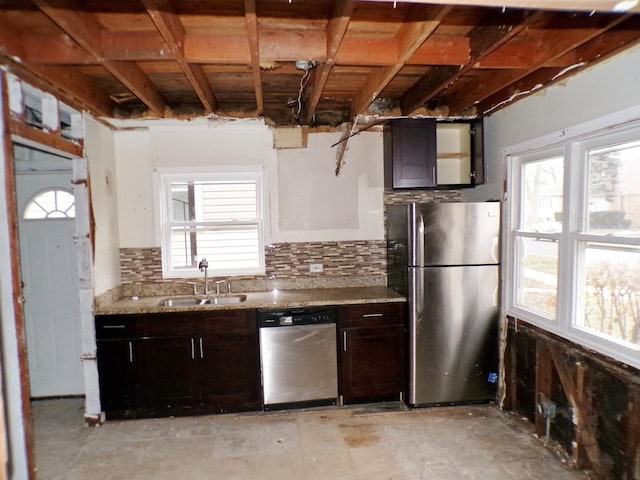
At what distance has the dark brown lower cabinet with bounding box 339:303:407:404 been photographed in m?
3.08

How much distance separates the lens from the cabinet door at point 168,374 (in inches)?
115

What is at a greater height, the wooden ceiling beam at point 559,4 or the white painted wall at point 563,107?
the white painted wall at point 563,107

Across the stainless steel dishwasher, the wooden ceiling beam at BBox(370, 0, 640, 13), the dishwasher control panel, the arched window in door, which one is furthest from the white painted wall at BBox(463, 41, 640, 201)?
the arched window in door

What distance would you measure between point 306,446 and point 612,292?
2.18m

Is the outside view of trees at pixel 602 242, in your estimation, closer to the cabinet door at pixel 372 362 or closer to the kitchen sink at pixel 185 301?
the cabinet door at pixel 372 362

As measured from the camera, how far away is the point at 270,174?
3547mm

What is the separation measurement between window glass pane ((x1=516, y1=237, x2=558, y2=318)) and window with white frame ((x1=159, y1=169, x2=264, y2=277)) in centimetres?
226

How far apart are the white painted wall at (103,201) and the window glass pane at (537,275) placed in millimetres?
3373

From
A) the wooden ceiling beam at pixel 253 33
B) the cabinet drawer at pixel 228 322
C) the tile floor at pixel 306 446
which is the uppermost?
the wooden ceiling beam at pixel 253 33

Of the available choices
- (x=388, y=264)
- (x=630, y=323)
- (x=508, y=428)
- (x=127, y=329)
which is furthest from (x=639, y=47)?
(x=127, y=329)

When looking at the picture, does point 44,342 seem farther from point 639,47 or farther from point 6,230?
point 639,47

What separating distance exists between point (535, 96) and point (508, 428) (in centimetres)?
243

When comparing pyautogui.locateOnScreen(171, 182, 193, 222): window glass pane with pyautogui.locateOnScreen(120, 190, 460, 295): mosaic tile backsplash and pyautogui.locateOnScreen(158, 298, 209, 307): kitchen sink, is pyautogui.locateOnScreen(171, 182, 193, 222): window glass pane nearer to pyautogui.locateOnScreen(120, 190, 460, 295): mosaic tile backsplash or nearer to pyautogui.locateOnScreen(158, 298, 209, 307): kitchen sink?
pyautogui.locateOnScreen(120, 190, 460, 295): mosaic tile backsplash

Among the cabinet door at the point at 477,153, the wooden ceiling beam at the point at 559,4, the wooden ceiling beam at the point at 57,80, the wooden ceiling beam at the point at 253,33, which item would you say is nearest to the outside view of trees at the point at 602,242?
the cabinet door at the point at 477,153
